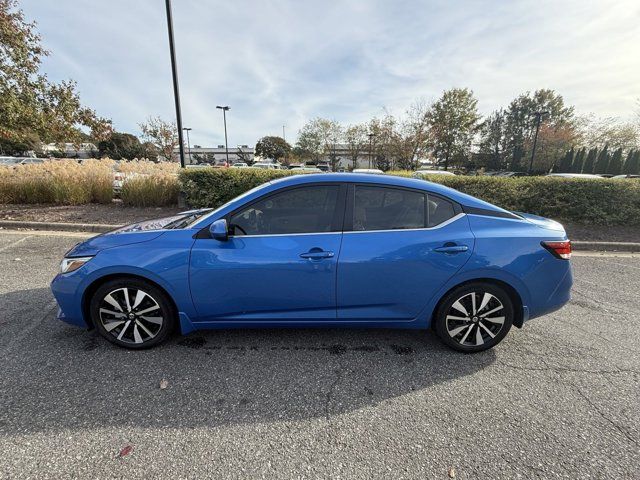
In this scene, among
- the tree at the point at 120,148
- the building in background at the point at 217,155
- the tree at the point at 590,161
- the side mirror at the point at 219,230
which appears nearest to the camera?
the side mirror at the point at 219,230

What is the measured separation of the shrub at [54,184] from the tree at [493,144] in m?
49.9

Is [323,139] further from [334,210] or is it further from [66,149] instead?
[334,210]

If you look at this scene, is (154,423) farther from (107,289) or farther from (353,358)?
(353,358)

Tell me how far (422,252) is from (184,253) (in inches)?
76.2

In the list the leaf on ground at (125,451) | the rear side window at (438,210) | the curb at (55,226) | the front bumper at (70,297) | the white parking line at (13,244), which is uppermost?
the rear side window at (438,210)

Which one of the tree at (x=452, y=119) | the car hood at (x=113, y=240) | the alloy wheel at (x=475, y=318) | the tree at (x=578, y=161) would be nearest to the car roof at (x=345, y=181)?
the car hood at (x=113, y=240)

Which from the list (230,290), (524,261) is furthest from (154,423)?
(524,261)

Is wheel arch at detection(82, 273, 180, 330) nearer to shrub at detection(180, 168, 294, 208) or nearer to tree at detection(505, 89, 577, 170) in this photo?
shrub at detection(180, 168, 294, 208)

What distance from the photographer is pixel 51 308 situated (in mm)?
3387

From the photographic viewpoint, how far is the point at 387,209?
2.66m

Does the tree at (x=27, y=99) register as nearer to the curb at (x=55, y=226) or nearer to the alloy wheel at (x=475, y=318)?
the curb at (x=55, y=226)

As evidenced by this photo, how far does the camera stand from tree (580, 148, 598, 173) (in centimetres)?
3338

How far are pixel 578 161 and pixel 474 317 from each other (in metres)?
43.3

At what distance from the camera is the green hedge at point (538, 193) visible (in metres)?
7.50
